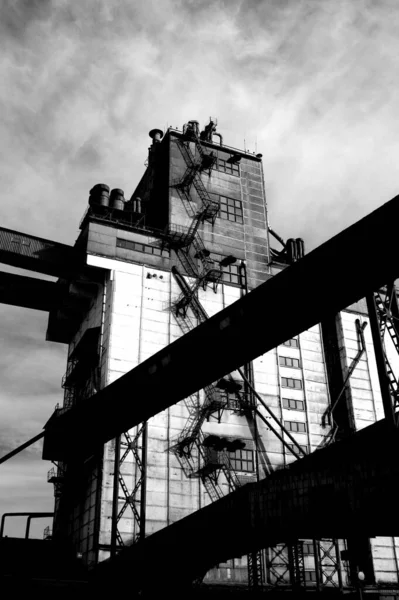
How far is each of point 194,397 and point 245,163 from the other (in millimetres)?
24133

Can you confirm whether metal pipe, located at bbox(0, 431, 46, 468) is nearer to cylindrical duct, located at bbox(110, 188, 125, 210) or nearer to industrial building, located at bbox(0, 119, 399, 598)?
industrial building, located at bbox(0, 119, 399, 598)

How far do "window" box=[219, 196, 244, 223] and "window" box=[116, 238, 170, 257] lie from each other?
7012 mm

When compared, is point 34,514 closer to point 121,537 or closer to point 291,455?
point 121,537

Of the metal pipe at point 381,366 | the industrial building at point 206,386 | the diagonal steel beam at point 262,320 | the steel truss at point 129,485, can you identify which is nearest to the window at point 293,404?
Answer: the industrial building at point 206,386

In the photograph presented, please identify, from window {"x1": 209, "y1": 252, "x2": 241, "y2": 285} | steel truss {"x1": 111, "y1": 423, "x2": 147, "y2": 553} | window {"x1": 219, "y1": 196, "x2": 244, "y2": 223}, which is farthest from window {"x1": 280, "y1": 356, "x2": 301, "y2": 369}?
steel truss {"x1": 111, "y1": 423, "x2": 147, "y2": 553}

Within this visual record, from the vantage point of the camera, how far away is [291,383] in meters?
44.6

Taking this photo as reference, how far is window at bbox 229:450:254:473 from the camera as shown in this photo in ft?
131

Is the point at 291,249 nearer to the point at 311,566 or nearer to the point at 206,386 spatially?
the point at 206,386

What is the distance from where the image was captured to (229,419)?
4116 centimetres

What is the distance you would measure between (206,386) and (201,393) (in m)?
7.40

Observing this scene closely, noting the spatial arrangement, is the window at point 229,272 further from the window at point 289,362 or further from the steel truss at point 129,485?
the steel truss at point 129,485

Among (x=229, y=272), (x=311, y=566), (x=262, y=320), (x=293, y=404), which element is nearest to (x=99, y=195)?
(x=229, y=272)

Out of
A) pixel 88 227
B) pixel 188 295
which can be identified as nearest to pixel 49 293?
pixel 88 227

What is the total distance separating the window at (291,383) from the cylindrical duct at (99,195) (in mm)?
20012
